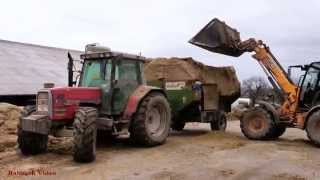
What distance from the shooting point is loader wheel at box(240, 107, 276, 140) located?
13.7m

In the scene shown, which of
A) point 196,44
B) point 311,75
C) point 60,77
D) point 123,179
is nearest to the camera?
point 123,179

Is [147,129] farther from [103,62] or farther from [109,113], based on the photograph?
[103,62]

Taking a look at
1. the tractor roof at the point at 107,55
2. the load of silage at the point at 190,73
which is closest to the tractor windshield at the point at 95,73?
the tractor roof at the point at 107,55

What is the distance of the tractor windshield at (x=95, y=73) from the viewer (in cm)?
1159

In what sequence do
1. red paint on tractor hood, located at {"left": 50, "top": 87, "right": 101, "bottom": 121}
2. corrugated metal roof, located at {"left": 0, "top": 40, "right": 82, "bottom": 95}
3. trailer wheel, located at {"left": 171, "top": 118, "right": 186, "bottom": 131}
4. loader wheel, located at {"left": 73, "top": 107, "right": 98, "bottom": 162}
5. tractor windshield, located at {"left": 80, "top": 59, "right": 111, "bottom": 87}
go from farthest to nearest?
corrugated metal roof, located at {"left": 0, "top": 40, "right": 82, "bottom": 95} < trailer wheel, located at {"left": 171, "top": 118, "right": 186, "bottom": 131} < tractor windshield, located at {"left": 80, "top": 59, "right": 111, "bottom": 87} < red paint on tractor hood, located at {"left": 50, "top": 87, "right": 101, "bottom": 121} < loader wheel, located at {"left": 73, "top": 107, "right": 98, "bottom": 162}

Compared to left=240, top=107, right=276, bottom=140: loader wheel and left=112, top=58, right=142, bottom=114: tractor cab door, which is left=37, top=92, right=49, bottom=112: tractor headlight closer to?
left=112, top=58, right=142, bottom=114: tractor cab door

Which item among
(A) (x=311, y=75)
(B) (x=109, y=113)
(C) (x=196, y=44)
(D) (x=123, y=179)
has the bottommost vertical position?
Result: (D) (x=123, y=179)

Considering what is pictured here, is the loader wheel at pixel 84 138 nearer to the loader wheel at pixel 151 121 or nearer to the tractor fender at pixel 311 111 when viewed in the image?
the loader wheel at pixel 151 121

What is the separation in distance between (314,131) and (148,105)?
4.04 meters

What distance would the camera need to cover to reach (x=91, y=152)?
971 cm

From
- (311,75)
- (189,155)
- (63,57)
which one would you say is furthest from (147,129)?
(63,57)

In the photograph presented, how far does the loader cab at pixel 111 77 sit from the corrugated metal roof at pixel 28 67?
11.4 m

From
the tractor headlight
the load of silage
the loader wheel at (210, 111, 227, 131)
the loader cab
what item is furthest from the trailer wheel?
the tractor headlight

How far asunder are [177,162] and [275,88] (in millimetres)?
5853
